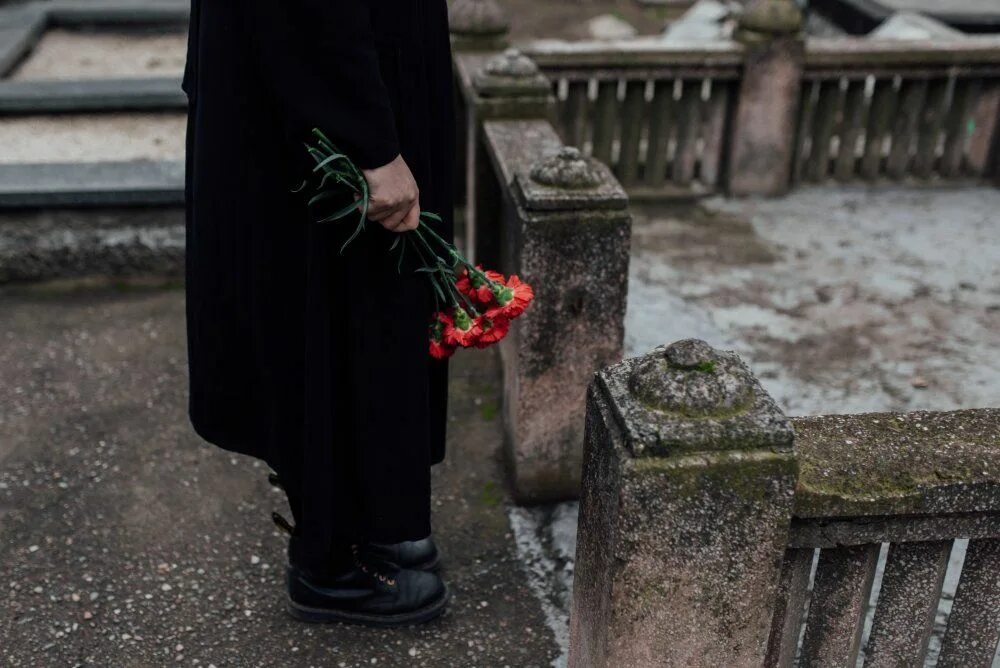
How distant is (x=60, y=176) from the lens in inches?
202

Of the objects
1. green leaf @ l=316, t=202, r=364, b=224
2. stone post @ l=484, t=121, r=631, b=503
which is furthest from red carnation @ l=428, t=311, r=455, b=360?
stone post @ l=484, t=121, r=631, b=503

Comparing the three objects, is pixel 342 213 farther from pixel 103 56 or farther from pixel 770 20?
pixel 103 56

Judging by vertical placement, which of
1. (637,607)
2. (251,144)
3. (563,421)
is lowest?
(563,421)

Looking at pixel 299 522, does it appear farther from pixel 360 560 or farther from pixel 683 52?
pixel 683 52

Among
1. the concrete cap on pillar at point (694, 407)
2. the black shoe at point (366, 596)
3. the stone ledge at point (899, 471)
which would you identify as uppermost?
the concrete cap on pillar at point (694, 407)

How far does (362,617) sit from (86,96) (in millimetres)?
4863

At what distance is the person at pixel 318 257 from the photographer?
231 cm

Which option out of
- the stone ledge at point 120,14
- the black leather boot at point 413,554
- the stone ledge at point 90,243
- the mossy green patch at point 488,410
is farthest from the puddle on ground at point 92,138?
the black leather boot at point 413,554

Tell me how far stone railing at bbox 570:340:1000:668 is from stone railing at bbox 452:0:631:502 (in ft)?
3.84

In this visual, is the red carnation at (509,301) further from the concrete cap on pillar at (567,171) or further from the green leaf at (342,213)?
the concrete cap on pillar at (567,171)

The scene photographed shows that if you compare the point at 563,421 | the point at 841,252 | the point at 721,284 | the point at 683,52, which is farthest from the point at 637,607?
the point at 683,52

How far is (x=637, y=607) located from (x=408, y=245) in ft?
3.40

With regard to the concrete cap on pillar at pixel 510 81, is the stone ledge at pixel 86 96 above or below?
below

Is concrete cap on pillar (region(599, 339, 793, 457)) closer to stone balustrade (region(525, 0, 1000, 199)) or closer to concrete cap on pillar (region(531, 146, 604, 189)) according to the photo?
concrete cap on pillar (region(531, 146, 604, 189))
